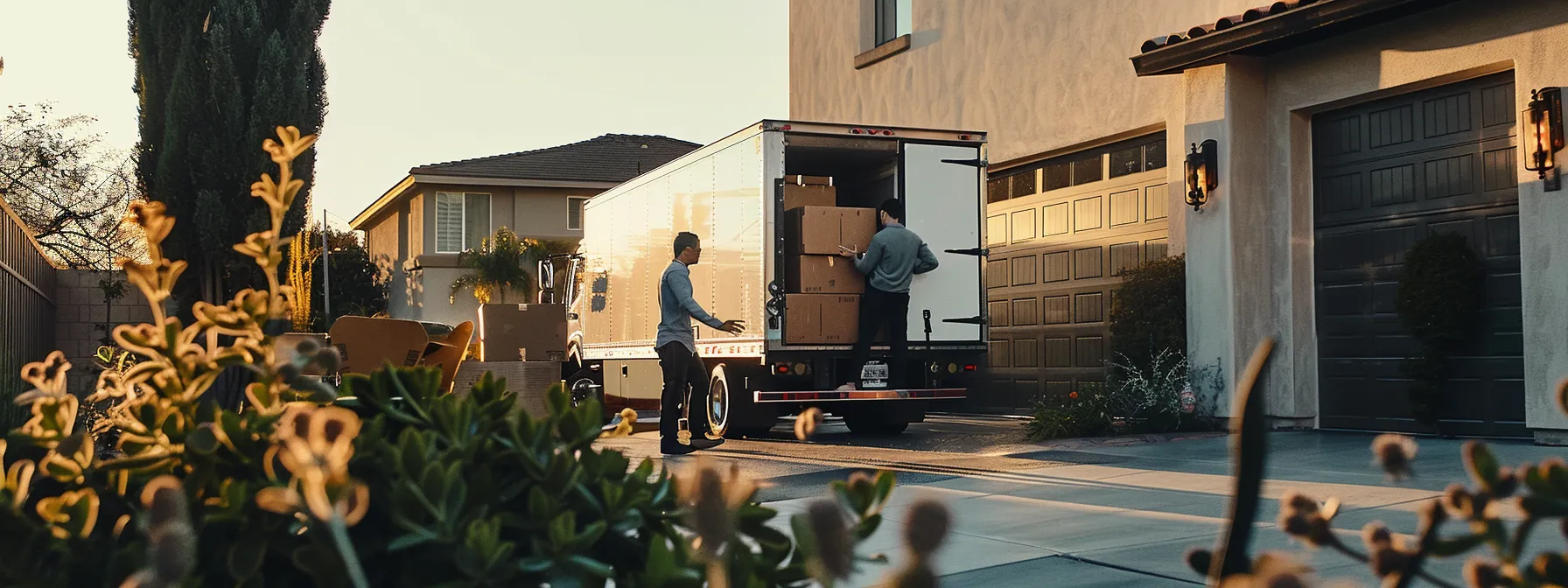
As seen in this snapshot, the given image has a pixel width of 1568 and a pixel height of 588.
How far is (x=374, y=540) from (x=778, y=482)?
741 cm

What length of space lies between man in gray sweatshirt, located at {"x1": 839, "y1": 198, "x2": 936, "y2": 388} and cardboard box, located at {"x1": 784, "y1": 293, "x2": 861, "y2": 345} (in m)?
0.20

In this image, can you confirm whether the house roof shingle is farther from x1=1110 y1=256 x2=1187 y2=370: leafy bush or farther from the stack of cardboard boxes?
x1=1110 y1=256 x2=1187 y2=370: leafy bush

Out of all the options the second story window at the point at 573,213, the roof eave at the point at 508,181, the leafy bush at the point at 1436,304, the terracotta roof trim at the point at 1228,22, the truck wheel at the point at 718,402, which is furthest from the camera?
the second story window at the point at 573,213

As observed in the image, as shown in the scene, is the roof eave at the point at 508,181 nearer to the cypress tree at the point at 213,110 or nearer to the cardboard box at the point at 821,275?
the cypress tree at the point at 213,110

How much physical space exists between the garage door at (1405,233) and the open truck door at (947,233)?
10.1ft

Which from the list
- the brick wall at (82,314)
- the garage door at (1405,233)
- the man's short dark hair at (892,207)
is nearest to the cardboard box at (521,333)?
the man's short dark hair at (892,207)

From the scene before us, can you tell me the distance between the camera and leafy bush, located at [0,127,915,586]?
4.02ft

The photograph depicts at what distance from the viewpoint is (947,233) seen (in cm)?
1318

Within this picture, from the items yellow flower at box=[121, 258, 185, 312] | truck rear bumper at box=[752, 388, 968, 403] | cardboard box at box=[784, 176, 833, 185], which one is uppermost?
cardboard box at box=[784, 176, 833, 185]

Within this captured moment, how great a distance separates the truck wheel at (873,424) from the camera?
13.4m

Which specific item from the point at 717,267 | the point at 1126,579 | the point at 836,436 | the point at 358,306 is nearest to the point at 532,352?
the point at 717,267

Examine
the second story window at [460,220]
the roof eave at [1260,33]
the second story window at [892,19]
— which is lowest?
the roof eave at [1260,33]

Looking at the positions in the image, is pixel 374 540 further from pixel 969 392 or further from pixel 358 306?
pixel 358 306

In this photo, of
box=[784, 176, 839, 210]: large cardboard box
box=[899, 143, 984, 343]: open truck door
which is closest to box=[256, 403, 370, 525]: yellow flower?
box=[899, 143, 984, 343]: open truck door
